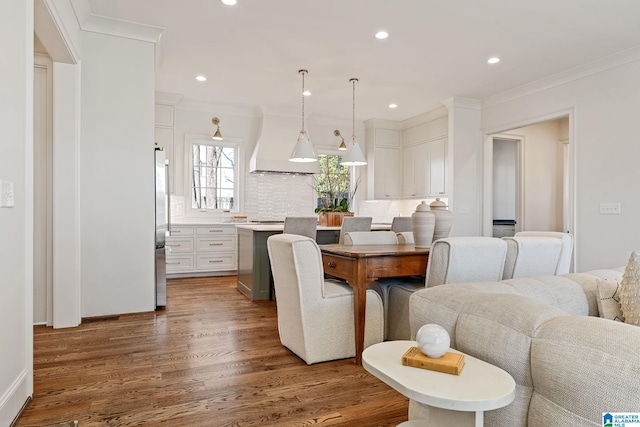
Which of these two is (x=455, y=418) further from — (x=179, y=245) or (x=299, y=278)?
(x=179, y=245)

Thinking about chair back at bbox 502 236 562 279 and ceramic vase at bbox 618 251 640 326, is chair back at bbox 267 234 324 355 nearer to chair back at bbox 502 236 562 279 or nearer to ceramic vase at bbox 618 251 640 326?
chair back at bbox 502 236 562 279

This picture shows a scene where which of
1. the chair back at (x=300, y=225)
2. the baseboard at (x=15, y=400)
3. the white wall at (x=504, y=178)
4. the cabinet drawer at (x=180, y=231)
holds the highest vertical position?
the white wall at (x=504, y=178)

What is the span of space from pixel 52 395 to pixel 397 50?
4189 millimetres

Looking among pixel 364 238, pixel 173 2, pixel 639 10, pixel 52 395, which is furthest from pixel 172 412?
pixel 639 10

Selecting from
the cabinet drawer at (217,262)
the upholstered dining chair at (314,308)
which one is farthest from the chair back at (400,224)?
the cabinet drawer at (217,262)

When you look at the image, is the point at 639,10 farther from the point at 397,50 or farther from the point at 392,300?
the point at 392,300

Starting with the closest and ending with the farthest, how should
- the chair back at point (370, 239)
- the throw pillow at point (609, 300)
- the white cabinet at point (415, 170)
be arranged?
the throw pillow at point (609, 300), the chair back at point (370, 239), the white cabinet at point (415, 170)

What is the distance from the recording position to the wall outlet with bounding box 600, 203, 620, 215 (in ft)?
14.1

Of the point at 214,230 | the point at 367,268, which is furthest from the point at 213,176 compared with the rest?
the point at 367,268

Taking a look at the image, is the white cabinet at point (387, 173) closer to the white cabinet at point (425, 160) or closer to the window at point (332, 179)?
the white cabinet at point (425, 160)

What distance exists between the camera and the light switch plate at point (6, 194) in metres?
1.73

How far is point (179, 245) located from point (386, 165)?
158 inches

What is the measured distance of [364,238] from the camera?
10.8 ft

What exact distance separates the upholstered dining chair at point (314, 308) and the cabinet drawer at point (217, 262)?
11.9ft
